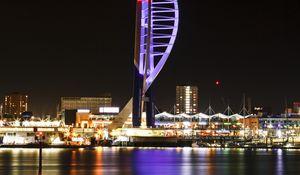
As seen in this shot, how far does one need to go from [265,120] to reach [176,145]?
2130 inches

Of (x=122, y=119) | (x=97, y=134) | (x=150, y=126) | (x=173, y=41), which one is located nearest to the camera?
(x=173, y=41)

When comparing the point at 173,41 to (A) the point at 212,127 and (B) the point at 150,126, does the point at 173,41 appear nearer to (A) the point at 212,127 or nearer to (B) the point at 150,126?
(B) the point at 150,126

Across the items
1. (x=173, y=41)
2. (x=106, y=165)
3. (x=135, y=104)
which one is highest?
(x=173, y=41)

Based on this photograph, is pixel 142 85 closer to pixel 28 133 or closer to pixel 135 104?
pixel 135 104

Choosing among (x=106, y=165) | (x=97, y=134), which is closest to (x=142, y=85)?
(x=97, y=134)

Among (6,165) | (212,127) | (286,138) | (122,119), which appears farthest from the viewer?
(212,127)

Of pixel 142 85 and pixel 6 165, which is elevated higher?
pixel 142 85

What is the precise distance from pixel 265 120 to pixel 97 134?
58292 millimetres

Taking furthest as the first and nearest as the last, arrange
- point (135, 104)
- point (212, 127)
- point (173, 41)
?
point (212, 127) < point (135, 104) < point (173, 41)

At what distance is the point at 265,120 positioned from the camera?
196 m

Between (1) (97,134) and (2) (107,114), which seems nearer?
(1) (97,134)

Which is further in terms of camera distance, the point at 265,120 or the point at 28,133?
the point at 265,120

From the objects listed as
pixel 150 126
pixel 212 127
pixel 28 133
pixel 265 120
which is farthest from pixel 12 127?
pixel 265 120

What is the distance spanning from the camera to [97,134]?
15975cm
